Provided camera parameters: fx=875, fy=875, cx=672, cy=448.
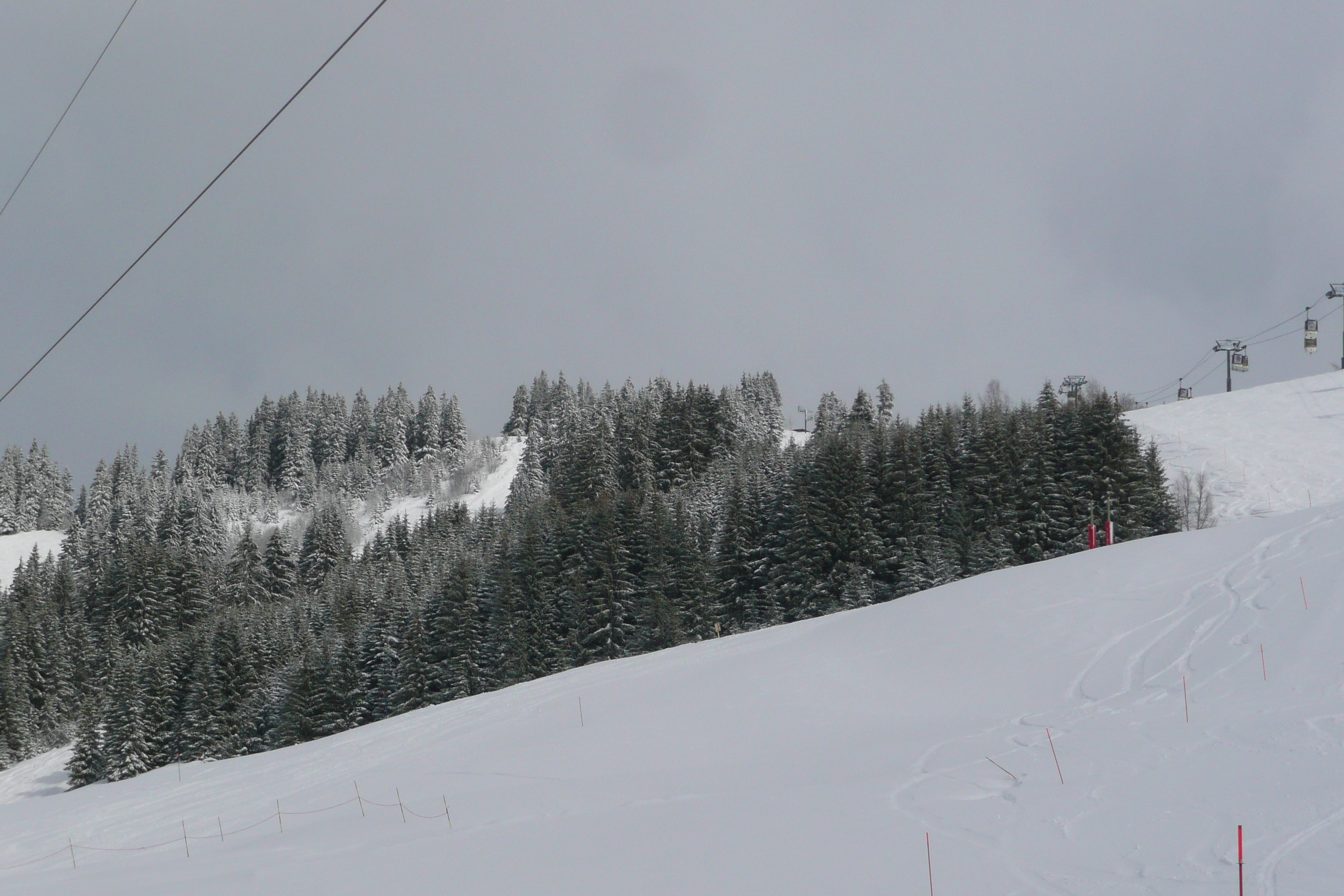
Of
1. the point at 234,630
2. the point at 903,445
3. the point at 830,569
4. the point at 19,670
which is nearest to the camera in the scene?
the point at 830,569

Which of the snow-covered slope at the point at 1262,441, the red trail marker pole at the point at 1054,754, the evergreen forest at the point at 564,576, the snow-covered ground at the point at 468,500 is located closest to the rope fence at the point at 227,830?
the red trail marker pole at the point at 1054,754

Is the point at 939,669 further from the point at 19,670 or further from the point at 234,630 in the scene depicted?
the point at 19,670

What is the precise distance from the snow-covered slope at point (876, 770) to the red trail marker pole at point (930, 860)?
96mm

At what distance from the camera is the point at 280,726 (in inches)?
2454

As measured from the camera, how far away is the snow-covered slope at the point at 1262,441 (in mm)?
66625

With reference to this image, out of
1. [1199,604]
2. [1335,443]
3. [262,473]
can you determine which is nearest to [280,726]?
[1199,604]

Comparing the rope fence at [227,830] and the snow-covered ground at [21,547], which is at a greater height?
the rope fence at [227,830]

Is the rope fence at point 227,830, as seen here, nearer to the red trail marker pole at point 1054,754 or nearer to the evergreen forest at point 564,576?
the red trail marker pole at point 1054,754

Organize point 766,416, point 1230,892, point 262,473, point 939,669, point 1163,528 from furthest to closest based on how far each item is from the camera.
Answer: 1. point 262,473
2. point 766,416
3. point 1163,528
4. point 939,669
5. point 1230,892

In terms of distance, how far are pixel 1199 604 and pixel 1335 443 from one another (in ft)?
224

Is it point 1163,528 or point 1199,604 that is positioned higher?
point 1199,604

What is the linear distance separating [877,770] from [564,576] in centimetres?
5467

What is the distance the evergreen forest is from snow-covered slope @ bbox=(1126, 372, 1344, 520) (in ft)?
23.0

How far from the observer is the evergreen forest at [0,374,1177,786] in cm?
5862
